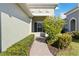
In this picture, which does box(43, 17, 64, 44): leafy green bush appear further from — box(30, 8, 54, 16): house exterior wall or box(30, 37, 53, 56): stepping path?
box(30, 8, 54, 16): house exterior wall

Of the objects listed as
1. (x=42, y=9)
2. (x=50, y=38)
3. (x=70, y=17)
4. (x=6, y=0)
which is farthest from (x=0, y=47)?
(x=70, y=17)

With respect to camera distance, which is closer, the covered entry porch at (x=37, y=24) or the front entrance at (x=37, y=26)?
the covered entry porch at (x=37, y=24)

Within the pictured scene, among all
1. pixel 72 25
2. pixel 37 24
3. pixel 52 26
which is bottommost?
pixel 52 26

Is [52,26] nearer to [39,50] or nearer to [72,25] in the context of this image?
[39,50]

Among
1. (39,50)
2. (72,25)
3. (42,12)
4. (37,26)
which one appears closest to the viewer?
(39,50)

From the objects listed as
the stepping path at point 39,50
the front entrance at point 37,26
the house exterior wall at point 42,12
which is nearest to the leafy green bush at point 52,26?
the stepping path at point 39,50

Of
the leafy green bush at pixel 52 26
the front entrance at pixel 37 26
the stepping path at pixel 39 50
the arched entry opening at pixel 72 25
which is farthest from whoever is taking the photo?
the arched entry opening at pixel 72 25

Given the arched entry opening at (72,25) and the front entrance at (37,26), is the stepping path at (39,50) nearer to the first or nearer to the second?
the front entrance at (37,26)

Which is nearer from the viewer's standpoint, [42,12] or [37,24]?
[42,12]

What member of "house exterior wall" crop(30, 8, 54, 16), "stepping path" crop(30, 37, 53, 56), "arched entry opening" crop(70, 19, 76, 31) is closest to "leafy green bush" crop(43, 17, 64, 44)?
"stepping path" crop(30, 37, 53, 56)

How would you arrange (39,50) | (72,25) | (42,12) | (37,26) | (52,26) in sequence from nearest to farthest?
(39,50) < (52,26) < (42,12) < (37,26) < (72,25)

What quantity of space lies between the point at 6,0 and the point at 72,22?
793 inches

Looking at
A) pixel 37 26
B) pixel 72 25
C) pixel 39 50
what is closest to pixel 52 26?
pixel 39 50

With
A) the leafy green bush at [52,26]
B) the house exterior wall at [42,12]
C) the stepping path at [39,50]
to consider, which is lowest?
the stepping path at [39,50]
